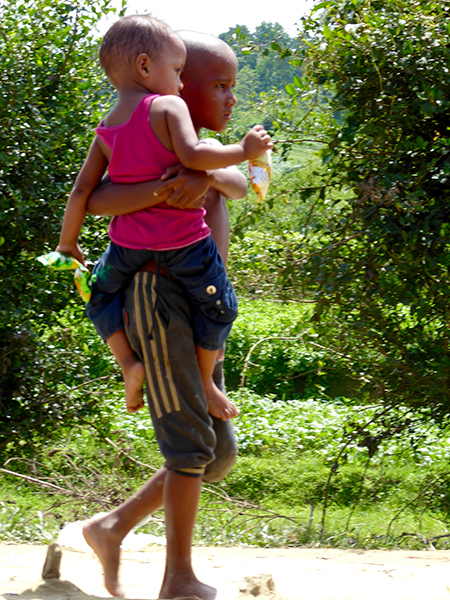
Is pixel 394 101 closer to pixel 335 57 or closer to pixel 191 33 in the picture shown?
pixel 335 57

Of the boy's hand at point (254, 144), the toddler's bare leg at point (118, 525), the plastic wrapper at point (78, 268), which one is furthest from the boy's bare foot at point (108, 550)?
the boy's hand at point (254, 144)

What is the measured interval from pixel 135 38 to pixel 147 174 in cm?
40

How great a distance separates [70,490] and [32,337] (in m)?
1.17

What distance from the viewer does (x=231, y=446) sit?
2416 mm

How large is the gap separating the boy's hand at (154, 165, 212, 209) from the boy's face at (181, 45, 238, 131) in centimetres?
30

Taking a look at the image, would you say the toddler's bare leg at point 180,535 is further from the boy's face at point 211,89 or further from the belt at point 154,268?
the boy's face at point 211,89

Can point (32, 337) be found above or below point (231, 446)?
below

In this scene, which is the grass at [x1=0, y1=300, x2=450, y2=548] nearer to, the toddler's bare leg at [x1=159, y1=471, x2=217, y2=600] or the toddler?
the toddler's bare leg at [x1=159, y1=471, x2=217, y2=600]

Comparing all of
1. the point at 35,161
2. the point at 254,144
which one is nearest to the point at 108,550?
the point at 254,144

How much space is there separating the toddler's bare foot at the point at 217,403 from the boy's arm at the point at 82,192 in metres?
0.63

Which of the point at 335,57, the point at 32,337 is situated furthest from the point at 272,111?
the point at 32,337

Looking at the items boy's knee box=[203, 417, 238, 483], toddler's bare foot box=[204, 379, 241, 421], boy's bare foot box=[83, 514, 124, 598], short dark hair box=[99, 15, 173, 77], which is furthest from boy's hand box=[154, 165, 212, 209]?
boy's bare foot box=[83, 514, 124, 598]

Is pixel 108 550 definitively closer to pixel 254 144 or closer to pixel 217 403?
pixel 217 403

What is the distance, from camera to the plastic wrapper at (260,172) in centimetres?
230
